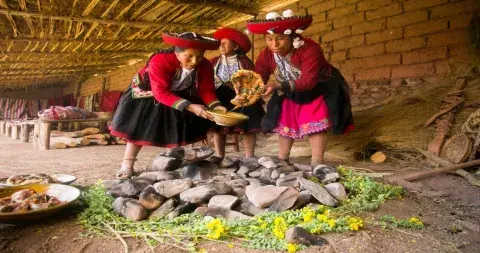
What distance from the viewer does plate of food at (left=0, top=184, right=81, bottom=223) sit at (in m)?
1.89

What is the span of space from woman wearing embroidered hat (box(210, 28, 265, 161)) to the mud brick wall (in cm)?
185

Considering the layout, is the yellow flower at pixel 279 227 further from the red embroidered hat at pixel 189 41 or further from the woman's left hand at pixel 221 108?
the red embroidered hat at pixel 189 41

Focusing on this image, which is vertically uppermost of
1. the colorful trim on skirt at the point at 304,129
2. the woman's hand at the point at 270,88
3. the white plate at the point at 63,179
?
the woman's hand at the point at 270,88

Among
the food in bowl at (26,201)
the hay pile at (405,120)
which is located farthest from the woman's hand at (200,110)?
the hay pile at (405,120)

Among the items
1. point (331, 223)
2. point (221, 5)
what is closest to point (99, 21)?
→ point (221, 5)

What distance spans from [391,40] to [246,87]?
7.78 feet

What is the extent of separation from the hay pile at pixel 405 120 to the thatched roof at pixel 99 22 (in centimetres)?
240

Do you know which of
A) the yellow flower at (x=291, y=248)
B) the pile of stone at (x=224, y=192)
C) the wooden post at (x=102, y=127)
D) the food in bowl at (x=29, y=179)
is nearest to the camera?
the yellow flower at (x=291, y=248)

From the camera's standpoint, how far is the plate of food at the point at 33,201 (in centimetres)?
189

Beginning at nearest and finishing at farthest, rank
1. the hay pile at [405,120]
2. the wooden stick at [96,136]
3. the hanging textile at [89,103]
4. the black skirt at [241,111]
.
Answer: the black skirt at [241,111]
the hay pile at [405,120]
the wooden stick at [96,136]
the hanging textile at [89,103]

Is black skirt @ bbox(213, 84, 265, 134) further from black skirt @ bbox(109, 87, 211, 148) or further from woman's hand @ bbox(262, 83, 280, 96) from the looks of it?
woman's hand @ bbox(262, 83, 280, 96)

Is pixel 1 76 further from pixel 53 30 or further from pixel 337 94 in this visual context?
pixel 337 94

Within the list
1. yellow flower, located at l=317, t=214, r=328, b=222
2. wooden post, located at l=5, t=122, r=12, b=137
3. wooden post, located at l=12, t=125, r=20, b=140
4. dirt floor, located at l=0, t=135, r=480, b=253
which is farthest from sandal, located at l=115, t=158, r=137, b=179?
wooden post, located at l=5, t=122, r=12, b=137

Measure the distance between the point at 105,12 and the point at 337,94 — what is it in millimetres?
4000
